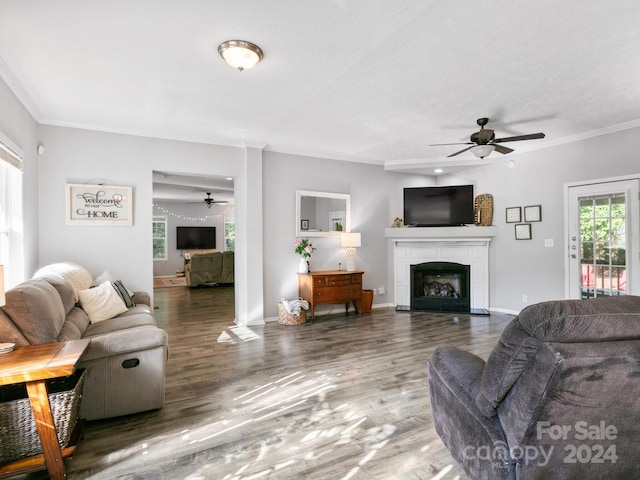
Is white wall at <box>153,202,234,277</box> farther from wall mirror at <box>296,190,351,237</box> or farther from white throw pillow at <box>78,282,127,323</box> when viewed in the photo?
white throw pillow at <box>78,282,127,323</box>

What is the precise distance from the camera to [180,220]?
11.4 metres

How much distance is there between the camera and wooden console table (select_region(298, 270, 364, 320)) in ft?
16.5

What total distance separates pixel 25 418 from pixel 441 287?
5.66 meters

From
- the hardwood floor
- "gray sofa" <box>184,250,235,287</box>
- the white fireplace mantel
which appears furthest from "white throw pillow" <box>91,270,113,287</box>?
"gray sofa" <box>184,250,235,287</box>

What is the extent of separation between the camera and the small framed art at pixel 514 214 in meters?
5.37

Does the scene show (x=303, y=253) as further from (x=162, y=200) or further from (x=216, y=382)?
(x=162, y=200)

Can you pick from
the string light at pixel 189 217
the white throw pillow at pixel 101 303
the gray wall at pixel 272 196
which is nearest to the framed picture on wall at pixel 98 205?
the gray wall at pixel 272 196

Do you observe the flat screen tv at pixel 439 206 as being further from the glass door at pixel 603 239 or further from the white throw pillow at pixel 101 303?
the white throw pillow at pixel 101 303

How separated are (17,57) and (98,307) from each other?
2.12 meters

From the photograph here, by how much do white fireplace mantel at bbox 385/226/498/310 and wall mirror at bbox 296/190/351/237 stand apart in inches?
36.0

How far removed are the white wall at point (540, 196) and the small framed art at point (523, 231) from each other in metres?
0.07

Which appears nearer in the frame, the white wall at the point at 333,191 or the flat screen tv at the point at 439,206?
the white wall at the point at 333,191

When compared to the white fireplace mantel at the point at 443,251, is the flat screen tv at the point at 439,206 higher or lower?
higher

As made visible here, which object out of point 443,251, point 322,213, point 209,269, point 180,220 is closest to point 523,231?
point 443,251
